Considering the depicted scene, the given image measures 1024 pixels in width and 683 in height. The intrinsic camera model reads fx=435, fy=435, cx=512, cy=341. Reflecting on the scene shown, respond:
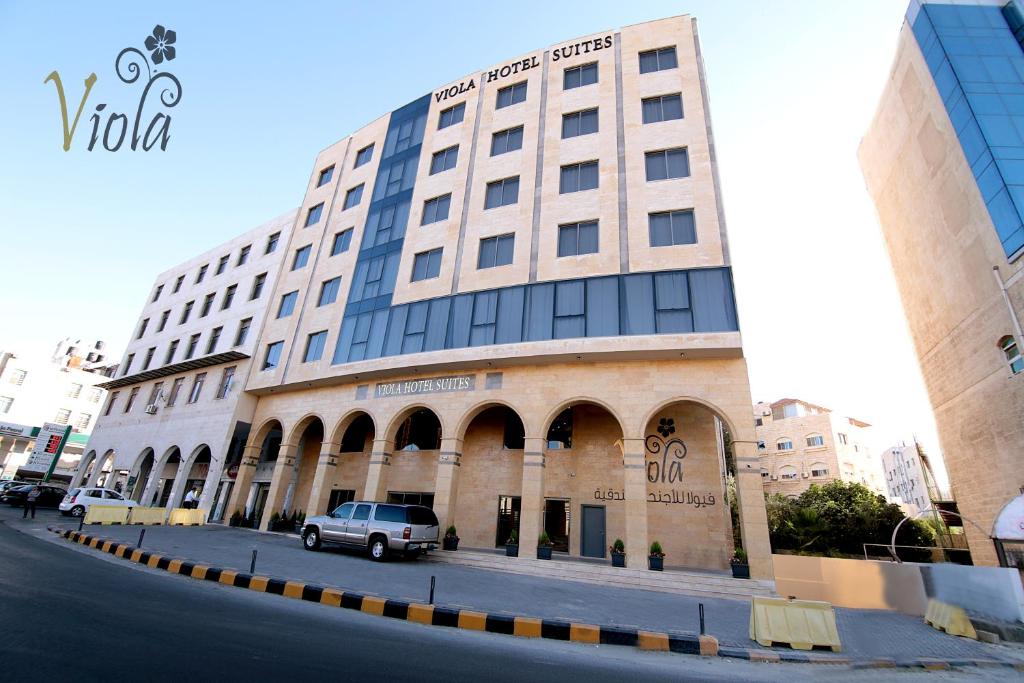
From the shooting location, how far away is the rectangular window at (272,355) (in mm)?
25250

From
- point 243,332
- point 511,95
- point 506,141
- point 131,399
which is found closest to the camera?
point 506,141

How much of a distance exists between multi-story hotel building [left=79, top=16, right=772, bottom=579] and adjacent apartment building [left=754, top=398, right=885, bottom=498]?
137 feet

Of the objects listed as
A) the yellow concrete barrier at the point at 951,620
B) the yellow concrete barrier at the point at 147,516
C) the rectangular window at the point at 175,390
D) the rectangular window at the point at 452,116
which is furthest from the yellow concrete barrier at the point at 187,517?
the yellow concrete barrier at the point at 951,620

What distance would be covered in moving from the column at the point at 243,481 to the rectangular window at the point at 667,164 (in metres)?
25.2

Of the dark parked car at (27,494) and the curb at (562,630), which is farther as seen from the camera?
the dark parked car at (27,494)

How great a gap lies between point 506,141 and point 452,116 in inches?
200

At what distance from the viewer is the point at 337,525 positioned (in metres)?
15.6

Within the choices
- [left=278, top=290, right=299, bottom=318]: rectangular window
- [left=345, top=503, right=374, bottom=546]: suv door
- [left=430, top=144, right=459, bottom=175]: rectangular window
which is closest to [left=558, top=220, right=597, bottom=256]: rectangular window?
[left=430, top=144, right=459, bottom=175]: rectangular window

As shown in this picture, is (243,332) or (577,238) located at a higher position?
(577,238)

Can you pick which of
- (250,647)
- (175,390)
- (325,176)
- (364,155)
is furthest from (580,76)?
(175,390)

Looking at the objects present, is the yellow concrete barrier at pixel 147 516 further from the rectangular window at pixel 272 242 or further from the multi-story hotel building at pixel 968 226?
the multi-story hotel building at pixel 968 226

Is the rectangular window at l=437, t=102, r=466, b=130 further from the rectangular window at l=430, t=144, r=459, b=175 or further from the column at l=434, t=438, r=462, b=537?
Answer: the column at l=434, t=438, r=462, b=537

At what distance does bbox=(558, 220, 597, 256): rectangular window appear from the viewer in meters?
18.8

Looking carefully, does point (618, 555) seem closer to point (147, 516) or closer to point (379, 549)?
point (379, 549)
